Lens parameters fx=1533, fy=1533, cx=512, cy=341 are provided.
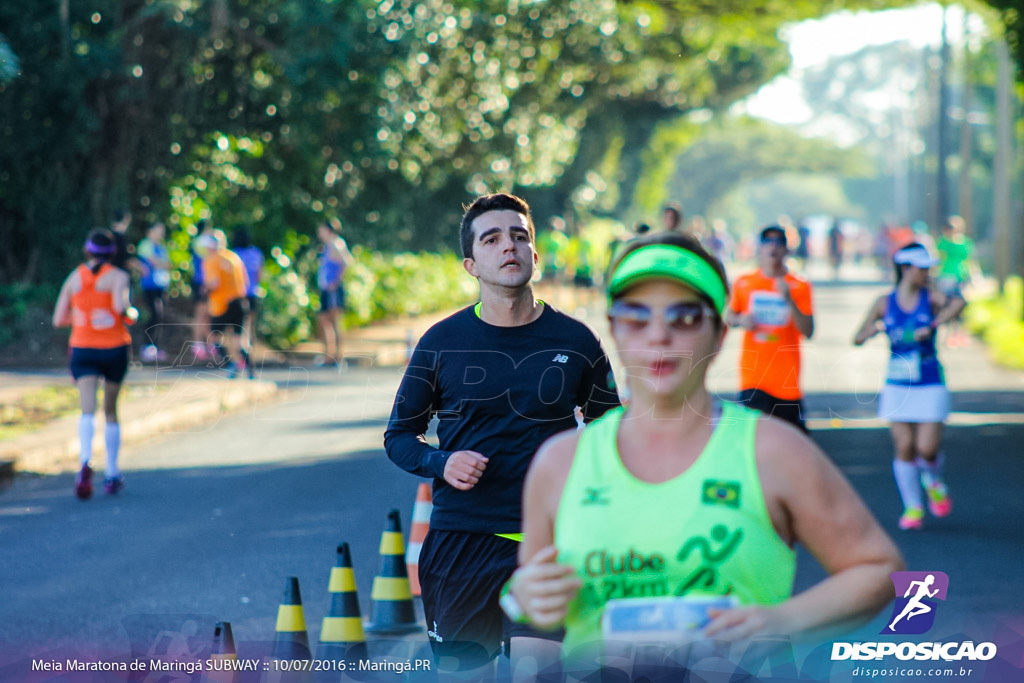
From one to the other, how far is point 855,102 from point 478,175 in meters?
138

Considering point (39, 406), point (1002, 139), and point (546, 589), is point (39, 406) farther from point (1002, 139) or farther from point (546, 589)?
point (1002, 139)

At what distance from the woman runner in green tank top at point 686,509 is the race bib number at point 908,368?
22.7 feet

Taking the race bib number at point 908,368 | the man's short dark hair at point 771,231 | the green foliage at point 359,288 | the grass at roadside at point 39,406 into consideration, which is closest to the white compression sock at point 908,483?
the race bib number at point 908,368

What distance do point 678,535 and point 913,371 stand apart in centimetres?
710

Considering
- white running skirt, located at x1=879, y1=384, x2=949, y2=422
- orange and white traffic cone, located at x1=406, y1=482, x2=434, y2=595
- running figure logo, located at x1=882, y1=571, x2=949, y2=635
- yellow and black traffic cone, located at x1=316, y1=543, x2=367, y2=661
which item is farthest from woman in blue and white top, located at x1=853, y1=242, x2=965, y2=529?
yellow and black traffic cone, located at x1=316, y1=543, x2=367, y2=661

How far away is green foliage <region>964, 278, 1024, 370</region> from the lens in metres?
21.8

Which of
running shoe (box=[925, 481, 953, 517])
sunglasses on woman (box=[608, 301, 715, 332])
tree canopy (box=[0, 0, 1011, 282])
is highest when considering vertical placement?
tree canopy (box=[0, 0, 1011, 282])

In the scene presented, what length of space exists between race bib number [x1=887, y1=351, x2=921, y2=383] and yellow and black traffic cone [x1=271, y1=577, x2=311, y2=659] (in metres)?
4.79

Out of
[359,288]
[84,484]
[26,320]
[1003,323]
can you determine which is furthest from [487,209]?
[1003,323]

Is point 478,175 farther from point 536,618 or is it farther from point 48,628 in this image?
point 536,618

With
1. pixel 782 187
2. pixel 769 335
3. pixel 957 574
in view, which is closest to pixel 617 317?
pixel 957 574

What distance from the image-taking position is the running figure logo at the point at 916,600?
6453mm

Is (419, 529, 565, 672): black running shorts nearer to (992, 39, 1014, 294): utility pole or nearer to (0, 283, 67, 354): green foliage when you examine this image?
(0, 283, 67, 354): green foliage

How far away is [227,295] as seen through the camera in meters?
17.8
